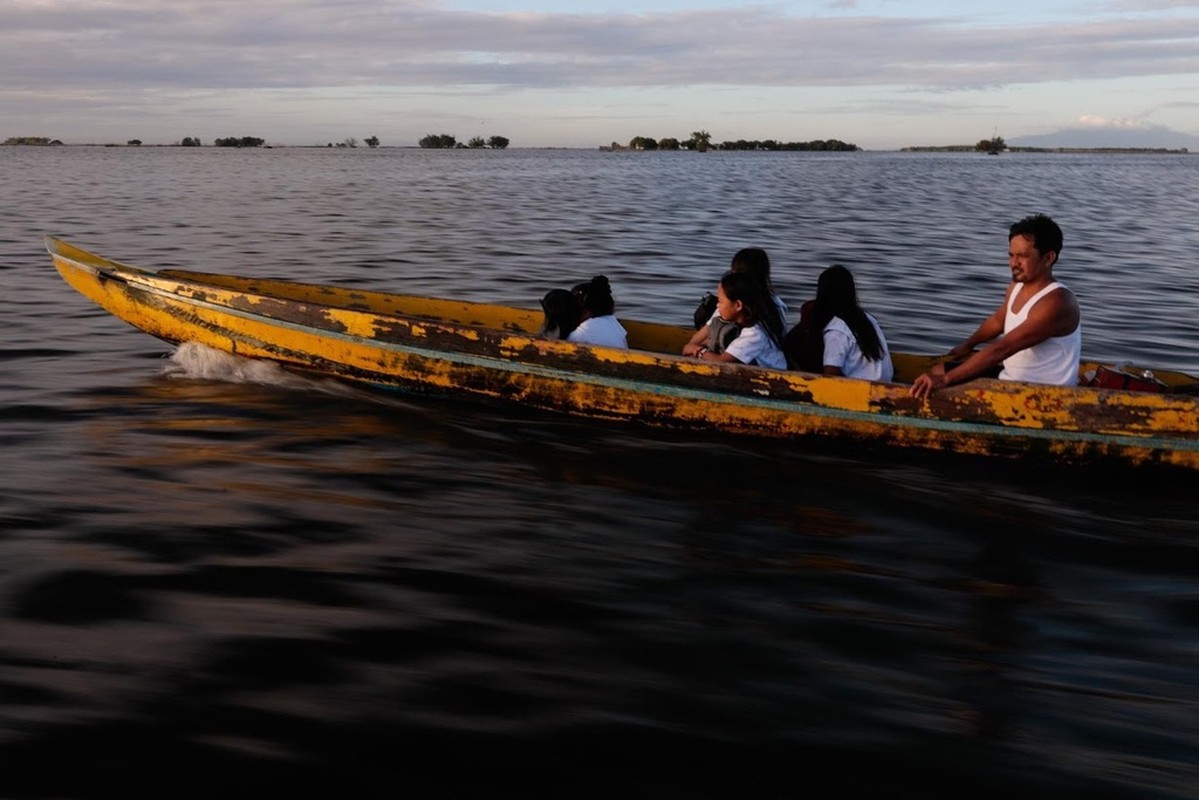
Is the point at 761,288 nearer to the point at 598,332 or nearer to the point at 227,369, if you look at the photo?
the point at 598,332

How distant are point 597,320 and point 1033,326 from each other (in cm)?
306

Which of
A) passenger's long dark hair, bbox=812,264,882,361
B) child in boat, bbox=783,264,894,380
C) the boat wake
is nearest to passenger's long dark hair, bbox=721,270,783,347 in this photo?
child in boat, bbox=783,264,894,380

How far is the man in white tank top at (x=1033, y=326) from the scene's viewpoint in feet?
22.1

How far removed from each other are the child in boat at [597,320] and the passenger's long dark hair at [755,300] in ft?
3.66

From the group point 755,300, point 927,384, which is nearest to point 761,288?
point 755,300

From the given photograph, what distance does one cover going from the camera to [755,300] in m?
7.52

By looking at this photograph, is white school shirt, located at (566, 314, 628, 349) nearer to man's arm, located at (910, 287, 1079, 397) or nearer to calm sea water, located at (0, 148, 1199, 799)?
calm sea water, located at (0, 148, 1199, 799)

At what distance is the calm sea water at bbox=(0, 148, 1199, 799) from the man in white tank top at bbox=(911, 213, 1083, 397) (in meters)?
0.63

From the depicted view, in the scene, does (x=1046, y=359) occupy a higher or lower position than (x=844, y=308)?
lower

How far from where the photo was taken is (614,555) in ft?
19.4

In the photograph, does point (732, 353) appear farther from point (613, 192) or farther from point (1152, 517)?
point (613, 192)

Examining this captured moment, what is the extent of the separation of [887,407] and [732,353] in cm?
111

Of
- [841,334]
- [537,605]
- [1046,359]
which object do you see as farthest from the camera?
[841,334]

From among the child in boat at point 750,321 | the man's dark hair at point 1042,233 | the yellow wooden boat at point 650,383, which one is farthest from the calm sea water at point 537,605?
the man's dark hair at point 1042,233
